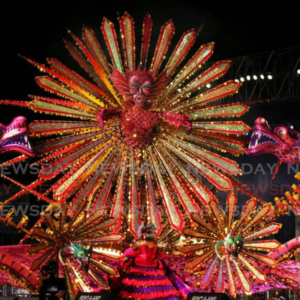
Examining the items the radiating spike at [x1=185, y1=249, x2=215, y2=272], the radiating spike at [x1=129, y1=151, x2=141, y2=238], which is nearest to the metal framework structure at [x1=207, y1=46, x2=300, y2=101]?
the radiating spike at [x1=129, y1=151, x2=141, y2=238]

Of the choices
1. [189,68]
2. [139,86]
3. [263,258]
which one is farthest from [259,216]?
[139,86]

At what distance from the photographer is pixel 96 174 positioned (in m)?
7.48

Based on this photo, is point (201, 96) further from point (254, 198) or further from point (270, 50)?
point (270, 50)

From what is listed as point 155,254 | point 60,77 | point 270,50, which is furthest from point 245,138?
point 270,50

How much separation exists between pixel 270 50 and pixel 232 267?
5274 mm

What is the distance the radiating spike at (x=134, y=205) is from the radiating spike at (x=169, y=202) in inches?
9.5

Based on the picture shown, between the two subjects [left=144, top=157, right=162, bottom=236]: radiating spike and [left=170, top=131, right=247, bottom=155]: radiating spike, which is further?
[left=170, top=131, right=247, bottom=155]: radiating spike

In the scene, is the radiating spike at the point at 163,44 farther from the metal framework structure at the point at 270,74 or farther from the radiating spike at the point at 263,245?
the metal framework structure at the point at 270,74

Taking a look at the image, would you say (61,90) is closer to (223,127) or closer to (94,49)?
(94,49)

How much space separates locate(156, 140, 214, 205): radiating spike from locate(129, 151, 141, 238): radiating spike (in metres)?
0.45

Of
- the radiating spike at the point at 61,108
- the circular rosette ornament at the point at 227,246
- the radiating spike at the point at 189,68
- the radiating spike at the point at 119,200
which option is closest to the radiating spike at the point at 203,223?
the circular rosette ornament at the point at 227,246

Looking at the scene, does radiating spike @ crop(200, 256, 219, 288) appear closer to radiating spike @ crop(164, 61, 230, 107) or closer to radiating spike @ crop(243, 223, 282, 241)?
radiating spike @ crop(243, 223, 282, 241)

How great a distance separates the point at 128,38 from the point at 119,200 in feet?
6.09

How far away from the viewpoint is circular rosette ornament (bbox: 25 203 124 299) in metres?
6.80
